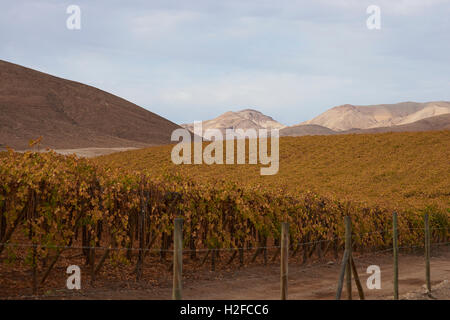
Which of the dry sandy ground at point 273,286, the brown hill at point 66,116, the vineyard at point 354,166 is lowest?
the dry sandy ground at point 273,286

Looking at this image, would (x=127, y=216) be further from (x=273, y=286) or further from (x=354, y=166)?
(x=354, y=166)

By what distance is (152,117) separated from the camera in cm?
14312

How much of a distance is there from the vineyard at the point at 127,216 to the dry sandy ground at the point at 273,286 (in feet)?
1.97

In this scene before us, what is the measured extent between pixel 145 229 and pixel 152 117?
442ft

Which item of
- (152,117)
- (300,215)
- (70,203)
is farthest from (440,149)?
(152,117)

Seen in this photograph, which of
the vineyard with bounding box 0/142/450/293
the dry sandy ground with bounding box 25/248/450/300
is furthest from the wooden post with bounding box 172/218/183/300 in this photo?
the dry sandy ground with bounding box 25/248/450/300

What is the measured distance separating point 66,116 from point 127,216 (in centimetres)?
11240

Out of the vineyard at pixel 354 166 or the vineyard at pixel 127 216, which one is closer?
the vineyard at pixel 127 216

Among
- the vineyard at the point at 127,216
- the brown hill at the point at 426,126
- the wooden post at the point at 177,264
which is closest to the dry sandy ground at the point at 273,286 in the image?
the vineyard at the point at 127,216

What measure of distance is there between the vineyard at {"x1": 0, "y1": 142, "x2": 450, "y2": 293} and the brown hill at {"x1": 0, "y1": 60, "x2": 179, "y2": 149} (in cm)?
7440

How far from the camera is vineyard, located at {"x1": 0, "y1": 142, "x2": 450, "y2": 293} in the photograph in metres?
8.71

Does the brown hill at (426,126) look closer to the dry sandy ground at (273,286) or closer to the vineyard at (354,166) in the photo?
the vineyard at (354,166)

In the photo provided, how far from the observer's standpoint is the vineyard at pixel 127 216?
871 cm
